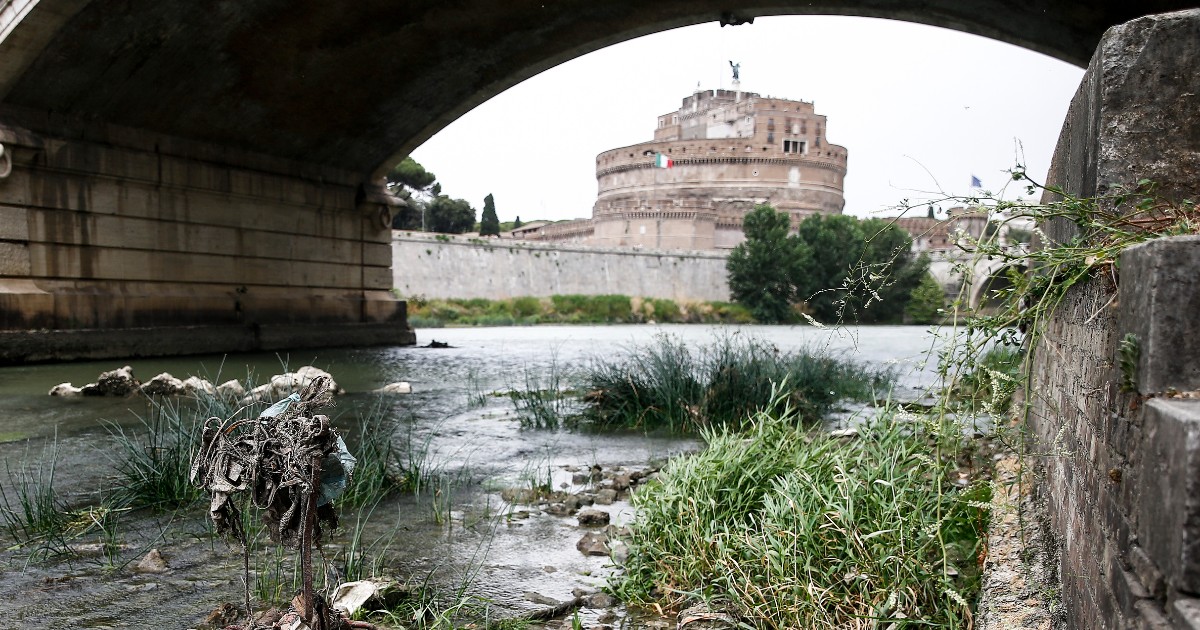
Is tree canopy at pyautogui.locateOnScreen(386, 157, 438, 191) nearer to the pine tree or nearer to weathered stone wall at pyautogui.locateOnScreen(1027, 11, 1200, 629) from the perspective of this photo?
the pine tree

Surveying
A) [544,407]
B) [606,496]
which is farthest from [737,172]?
[606,496]

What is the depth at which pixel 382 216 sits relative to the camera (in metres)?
19.0

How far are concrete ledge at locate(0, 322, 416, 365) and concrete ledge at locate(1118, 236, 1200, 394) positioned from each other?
13.3 metres

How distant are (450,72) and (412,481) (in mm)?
11547

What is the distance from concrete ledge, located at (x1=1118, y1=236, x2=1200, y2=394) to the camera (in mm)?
1516

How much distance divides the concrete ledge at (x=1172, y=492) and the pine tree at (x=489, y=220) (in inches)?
2333

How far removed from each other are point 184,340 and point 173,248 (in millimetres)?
1578

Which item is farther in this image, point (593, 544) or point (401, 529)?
point (401, 529)

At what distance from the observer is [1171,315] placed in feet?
5.05

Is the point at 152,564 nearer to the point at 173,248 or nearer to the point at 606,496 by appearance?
the point at 606,496

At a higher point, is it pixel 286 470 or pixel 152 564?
pixel 286 470

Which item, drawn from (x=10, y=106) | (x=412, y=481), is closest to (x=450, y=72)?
(x=10, y=106)

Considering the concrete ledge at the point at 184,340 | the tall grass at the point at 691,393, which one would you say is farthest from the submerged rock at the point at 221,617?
the concrete ledge at the point at 184,340

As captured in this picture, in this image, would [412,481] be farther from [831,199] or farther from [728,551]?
[831,199]
